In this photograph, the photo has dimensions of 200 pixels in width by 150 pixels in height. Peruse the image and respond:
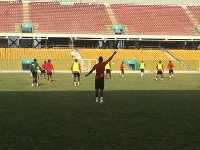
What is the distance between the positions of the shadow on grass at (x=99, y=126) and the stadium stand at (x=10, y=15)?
175 ft

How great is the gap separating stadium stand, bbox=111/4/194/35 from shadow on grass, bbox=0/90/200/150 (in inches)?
2214

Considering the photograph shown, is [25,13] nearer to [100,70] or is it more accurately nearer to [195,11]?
[195,11]

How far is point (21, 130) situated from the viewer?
8984 mm

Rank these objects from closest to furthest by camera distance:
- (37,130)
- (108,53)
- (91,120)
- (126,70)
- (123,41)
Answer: (37,130), (91,120), (126,70), (108,53), (123,41)

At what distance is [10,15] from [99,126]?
63.1 metres

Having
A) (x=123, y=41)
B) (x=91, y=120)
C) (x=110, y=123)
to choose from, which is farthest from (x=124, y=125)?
(x=123, y=41)

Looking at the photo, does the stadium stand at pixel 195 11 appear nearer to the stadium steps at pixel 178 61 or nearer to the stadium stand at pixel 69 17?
the stadium steps at pixel 178 61

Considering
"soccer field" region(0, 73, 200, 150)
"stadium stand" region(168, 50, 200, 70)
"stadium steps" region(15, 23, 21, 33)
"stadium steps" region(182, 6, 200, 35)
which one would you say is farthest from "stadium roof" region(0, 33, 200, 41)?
"soccer field" region(0, 73, 200, 150)

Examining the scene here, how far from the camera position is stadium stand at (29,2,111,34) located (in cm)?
6769

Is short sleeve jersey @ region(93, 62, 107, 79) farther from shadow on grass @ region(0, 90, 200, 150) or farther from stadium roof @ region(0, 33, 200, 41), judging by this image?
stadium roof @ region(0, 33, 200, 41)

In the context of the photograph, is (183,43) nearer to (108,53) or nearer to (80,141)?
(108,53)

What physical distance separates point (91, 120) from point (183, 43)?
64.7m

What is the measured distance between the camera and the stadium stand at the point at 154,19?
7012cm

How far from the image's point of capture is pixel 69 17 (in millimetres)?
71250
